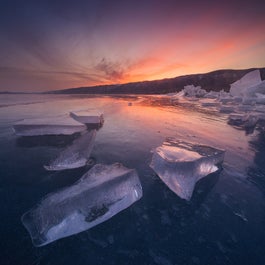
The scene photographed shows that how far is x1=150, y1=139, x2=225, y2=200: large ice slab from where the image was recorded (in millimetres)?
1771

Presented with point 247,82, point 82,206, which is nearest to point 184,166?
point 82,206

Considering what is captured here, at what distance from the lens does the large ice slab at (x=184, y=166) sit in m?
1.77

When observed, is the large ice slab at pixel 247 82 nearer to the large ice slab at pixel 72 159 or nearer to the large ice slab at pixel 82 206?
the large ice slab at pixel 72 159

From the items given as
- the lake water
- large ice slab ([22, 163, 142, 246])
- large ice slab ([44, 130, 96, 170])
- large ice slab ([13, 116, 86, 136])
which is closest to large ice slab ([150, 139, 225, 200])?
the lake water

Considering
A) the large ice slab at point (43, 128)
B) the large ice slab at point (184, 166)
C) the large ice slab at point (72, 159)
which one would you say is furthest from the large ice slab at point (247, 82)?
the large ice slab at point (72, 159)

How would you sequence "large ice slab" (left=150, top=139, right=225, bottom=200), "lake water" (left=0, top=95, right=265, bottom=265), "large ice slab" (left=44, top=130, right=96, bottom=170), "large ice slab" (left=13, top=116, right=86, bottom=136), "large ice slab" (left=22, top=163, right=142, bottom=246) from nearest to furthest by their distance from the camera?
"lake water" (left=0, top=95, right=265, bottom=265), "large ice slab" (left=22, top=163, right=142, bottom=246), "large ice slab" (left=150, top=139, right=225, bottom=200), "large ice slab" (left=44, top=130, right=96, bottom=170), "large ice slab" (left=13, top=116, right=86, bottom=136)

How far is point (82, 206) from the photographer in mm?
1417

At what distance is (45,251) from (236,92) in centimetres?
1969

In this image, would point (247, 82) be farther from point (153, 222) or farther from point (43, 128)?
point (153, 222)

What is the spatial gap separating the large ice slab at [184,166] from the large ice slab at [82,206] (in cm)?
40

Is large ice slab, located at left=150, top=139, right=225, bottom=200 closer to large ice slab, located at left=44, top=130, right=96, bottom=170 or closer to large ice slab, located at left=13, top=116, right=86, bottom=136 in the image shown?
large ice slab, located at left=44, top=130, right=96, bottom=170

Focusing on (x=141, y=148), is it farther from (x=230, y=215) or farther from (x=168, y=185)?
(x=230, y=215)

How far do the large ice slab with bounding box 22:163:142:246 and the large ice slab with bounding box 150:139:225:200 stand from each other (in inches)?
15.6

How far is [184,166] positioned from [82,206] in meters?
1.15
